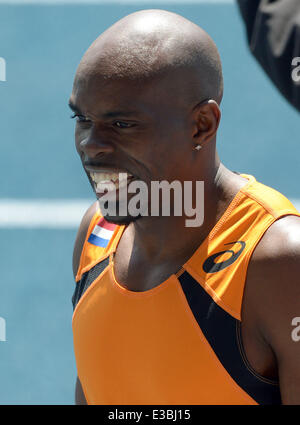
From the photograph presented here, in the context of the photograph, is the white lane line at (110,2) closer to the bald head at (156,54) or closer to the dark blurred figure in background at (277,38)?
the bald head at (156,54)

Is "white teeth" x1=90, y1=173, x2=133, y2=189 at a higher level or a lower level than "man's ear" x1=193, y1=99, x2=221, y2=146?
lower

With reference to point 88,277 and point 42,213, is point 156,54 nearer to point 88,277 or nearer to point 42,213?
point 88,277

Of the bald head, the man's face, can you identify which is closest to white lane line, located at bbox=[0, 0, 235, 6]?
the bald head

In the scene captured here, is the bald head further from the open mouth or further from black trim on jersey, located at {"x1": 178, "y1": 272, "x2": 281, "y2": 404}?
black trim on jersey, located at {"x1": 178, "y1": 272, "x2": 281, "y2": 404}

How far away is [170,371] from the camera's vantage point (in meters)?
2.73

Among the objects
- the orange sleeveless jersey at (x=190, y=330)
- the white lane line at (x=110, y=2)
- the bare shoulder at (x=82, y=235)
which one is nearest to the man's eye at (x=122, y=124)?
the orange sleeveless jersey at (x=190, y=330)

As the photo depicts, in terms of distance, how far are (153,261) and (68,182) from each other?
4130mm

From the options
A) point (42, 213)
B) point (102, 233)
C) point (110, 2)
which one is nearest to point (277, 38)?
point (102, 233)

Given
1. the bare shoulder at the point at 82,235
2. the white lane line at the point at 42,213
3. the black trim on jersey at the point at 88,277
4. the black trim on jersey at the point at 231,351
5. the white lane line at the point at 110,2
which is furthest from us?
the white lane line at the point at 110,2

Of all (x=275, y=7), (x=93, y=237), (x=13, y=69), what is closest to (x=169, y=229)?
(x=93, y=237)

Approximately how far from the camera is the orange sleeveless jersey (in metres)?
2.63

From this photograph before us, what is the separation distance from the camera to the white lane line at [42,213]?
6.61 m

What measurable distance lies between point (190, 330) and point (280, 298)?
1.14 feet

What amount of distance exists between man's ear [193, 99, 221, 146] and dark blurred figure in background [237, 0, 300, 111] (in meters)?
0.76
